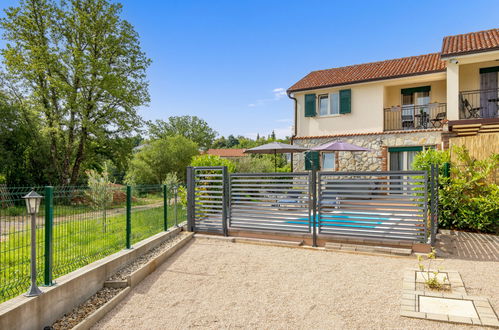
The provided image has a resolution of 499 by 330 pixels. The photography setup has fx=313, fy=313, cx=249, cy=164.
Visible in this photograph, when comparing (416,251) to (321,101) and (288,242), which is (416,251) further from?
(321,101)

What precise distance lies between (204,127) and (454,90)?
54457 millimetres

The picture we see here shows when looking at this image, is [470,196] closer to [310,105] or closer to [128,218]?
[128,218]

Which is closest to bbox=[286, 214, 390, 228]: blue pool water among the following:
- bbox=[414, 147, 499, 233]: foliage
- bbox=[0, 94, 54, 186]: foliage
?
bbox=[414, 147, 499, 233]: foliage

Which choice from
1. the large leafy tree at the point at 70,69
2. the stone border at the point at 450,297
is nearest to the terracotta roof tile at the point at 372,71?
the large leafy tree at the point at 70,69

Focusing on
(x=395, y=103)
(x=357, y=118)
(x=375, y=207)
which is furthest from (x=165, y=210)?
(x=395, y=103)

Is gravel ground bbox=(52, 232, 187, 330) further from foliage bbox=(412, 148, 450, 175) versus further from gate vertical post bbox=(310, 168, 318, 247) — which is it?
foliage bbox=(412, 148, 450, 175)

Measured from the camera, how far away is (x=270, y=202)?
7.38m

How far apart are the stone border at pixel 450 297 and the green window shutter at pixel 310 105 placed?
12.2 meters

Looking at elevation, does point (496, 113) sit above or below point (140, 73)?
below

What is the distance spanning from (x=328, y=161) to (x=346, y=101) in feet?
10.4

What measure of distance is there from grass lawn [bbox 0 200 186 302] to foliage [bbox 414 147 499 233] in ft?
24.9

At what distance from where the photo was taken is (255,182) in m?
7.54

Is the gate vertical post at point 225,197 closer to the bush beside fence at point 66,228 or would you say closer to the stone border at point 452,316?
the bush beside fence at point 66,228

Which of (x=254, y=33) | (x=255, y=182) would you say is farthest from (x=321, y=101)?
(x=255, y=182)
